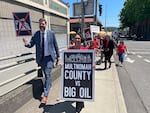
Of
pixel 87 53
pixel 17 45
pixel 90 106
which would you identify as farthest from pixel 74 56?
pixel 17 45

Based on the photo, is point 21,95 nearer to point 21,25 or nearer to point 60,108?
point 60,108

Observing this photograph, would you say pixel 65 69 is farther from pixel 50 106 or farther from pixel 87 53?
pixel 50 106

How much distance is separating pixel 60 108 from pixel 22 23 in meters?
1.98

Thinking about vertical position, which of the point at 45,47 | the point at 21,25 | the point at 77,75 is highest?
the point at 21,25

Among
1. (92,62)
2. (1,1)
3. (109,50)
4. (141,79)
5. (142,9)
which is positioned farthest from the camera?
(142,9)

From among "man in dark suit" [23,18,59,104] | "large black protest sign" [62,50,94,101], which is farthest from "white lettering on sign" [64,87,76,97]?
"man in dark suit" [23,18,59,104]

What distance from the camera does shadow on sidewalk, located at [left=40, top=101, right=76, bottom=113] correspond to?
5234 millimetres

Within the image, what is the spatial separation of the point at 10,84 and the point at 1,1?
2.03 meters

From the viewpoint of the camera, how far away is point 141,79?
379 inches

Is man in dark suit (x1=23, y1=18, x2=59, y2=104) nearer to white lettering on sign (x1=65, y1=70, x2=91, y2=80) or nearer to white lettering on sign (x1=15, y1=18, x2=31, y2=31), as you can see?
white lettering on sign (x1=15, y1=18, x2=31, y2=31)

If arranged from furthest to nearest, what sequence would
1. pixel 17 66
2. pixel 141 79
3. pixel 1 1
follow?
pixel 141 79 → pixel 1 1 → pixel 17 66

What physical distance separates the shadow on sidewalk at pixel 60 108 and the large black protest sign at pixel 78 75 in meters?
0.40

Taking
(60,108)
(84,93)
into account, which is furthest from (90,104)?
(84,93)

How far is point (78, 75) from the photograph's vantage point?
16.4 ft
